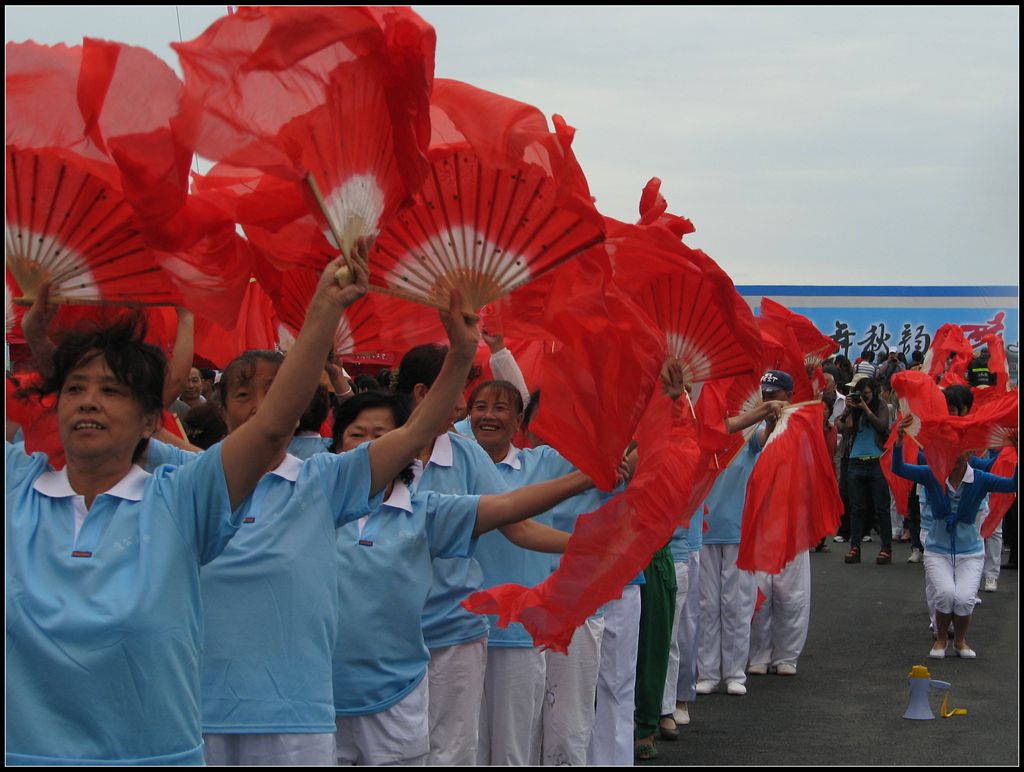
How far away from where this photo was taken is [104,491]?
285 cm

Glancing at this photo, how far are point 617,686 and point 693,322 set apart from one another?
241 centimetres

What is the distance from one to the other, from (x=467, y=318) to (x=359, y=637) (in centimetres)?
131

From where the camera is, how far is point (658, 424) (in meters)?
3.93

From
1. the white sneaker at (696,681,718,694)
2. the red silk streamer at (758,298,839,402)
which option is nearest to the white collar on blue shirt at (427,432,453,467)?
the red silk streamer at (758,298,839,402)

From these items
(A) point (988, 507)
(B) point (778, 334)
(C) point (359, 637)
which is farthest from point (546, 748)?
(A) point (988, 507)

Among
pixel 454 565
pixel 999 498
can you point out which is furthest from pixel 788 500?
pixel 999 498

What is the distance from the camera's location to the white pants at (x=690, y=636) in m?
8.43

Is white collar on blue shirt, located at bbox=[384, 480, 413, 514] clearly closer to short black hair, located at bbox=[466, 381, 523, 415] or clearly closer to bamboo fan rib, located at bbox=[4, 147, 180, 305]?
bamboo fan rib, located at bbox=[4, 147, 180, 305]

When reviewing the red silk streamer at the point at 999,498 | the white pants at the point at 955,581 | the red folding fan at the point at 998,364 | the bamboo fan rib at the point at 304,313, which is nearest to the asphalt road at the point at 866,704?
the white pants at the point at 955,581

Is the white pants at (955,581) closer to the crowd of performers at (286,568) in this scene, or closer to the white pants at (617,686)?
the white pants at (617,686)

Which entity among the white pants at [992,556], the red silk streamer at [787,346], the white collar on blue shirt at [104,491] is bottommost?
the white pants at [992,556]

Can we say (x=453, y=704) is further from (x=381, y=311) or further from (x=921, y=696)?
(x=921, y=696)

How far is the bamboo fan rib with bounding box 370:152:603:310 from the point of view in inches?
130

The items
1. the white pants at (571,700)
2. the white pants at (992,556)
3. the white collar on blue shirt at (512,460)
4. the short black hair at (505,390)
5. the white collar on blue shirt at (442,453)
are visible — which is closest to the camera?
the white collar on blue shirt at (442,453)
